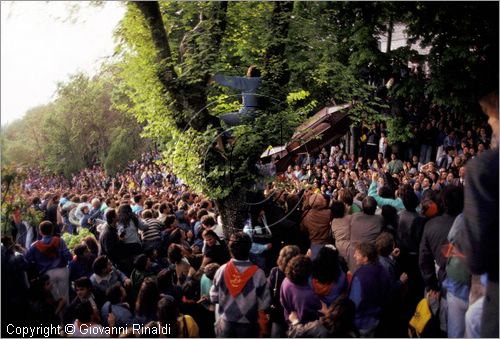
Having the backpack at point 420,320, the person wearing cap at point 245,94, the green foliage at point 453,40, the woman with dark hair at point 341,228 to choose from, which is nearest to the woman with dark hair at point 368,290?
the backpack at point 420,320

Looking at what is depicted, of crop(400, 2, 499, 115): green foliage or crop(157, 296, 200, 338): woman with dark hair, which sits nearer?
crop(157, 296, 200, 338): woman with dark hair

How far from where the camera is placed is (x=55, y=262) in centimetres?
614

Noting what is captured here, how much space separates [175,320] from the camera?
4793mm

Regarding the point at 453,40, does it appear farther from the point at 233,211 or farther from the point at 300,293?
the point at 300,293

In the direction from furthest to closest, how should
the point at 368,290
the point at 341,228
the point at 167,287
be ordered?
1. the point at 341,228
2. the point at 167,287
3. the point at 368,290

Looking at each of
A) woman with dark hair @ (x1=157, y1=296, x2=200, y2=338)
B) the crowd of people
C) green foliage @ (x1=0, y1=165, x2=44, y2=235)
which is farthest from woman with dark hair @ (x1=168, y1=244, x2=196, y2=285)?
green foliage @ (x1=0, y1=165, x2=44, y2=235)

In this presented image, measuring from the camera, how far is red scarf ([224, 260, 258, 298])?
15.7ft

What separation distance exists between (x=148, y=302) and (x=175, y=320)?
40 centimetres

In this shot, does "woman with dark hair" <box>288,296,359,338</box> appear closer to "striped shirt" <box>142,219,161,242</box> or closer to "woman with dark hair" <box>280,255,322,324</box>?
"woman with dark hair" <box>280,255,322,324</box>

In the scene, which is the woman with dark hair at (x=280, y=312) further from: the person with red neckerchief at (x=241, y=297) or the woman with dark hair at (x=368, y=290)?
the woman with dark hair at (x=368, y=290)

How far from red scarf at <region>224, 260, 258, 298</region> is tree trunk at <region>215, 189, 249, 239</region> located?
2059mm

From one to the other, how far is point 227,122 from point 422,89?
950cm

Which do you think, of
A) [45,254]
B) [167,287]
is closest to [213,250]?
[167,287]

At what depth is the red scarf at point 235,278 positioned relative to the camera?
477 cm
